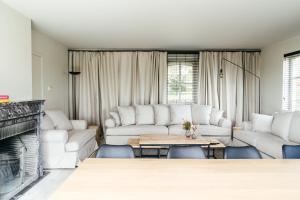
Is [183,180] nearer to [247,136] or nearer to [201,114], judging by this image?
[247,136]

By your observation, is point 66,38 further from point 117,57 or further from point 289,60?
point 289,60

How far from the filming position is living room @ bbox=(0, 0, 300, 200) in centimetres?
170

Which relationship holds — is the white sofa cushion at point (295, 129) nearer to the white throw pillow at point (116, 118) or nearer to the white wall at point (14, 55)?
the white throw pillow at point (116, 118)

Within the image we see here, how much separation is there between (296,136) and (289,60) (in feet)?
6.91

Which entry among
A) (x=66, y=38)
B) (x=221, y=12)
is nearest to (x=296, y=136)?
(x=221, y=12)

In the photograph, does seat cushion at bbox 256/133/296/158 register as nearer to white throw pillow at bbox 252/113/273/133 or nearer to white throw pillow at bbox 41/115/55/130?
white throw pillow at bbox 252/113/273/133

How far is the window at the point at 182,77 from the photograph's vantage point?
6.66 m

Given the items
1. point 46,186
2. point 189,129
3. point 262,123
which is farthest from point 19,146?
point 262,123

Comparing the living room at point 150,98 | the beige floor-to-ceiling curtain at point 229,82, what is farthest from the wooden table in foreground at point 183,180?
the beige floor-to-ceiling curtain at point 229,82

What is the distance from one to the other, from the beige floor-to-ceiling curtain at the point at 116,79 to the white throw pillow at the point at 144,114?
1.71 feet

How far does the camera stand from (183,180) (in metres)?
1.57

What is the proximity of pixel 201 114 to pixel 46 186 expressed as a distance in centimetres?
392

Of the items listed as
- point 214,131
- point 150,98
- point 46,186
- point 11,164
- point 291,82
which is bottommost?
point 46,186

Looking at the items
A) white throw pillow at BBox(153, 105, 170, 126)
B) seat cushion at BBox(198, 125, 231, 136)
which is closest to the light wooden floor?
white throw pillow at BBox(153, 105, 170, 126)
